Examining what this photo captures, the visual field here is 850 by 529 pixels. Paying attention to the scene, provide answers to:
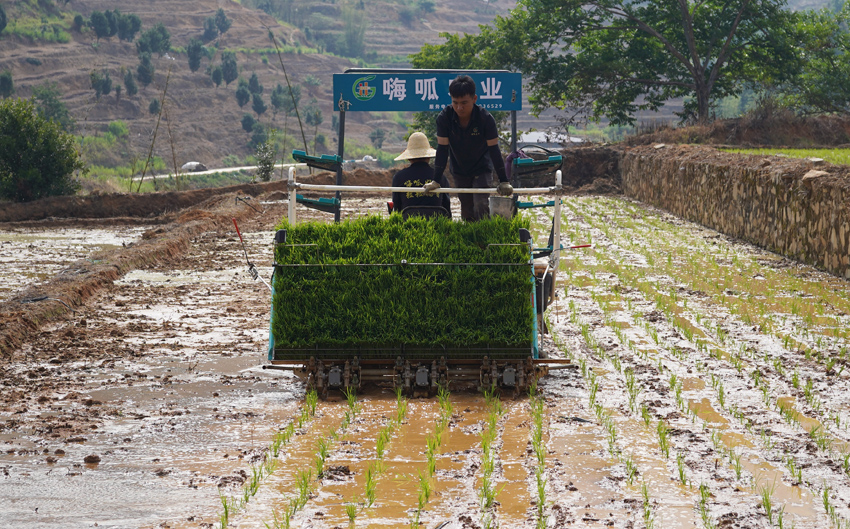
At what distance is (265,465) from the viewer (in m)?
5.23

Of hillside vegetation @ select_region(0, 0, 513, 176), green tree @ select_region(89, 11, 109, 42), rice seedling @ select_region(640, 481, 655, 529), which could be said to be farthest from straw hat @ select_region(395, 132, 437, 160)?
green tree @ select_region(89, 11, 109, 42)

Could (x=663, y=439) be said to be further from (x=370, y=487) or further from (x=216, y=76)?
(x=216, y=76)

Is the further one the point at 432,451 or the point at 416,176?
the point at 416,176

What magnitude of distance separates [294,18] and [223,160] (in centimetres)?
7785

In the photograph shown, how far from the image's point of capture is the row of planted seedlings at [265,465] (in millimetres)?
4520

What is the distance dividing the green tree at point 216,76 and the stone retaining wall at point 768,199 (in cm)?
7955

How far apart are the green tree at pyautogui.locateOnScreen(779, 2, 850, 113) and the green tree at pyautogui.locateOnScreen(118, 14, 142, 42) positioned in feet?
248

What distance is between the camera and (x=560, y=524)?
4.30 m

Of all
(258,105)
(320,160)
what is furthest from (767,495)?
(258,105)

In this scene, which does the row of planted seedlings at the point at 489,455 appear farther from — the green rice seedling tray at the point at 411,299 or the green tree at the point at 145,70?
the green tree at the point at 145,70

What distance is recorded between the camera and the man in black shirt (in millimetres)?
7430

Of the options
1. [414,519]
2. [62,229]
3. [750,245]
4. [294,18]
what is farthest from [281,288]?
[294,18]

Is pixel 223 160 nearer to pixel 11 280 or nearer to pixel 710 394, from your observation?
pixel 11 280

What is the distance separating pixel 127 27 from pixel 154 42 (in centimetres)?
434
